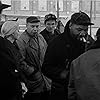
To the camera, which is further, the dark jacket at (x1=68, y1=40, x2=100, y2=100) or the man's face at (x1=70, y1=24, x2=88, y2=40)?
the man's face at (x1=70, y1=24, x2=88, y2=40)

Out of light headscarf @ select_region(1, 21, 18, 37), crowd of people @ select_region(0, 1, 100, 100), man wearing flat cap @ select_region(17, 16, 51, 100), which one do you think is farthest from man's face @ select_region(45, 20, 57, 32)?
light headscarf @ select_region(1, 21, 18, 37)

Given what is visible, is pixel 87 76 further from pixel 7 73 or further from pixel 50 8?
pixel 50 8

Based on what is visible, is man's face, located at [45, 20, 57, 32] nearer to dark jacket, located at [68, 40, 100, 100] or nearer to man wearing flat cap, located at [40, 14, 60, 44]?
man wearing flat cap, located at [40, 14, 60, 44]

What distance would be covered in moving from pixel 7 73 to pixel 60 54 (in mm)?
937

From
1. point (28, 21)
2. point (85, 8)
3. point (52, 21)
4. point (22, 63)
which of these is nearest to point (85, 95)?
point (22, 63)

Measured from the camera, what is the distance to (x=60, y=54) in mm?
3707

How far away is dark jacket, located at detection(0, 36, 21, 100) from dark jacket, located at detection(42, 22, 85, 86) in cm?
68

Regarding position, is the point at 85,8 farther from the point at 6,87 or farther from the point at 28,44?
the point at 6,87

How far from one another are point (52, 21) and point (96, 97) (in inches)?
145

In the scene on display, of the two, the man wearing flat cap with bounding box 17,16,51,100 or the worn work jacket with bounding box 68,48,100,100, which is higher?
the worn work jacket with bounding box 68,48,100,100

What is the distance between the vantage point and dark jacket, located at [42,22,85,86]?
12.1ft

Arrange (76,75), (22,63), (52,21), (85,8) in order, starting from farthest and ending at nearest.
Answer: (85,8) < (52,21) < (22,63) < (76,75)

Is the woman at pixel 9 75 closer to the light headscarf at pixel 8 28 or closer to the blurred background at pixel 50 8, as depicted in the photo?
the light headscarf at pixel 8 28

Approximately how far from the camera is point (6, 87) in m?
2.95
